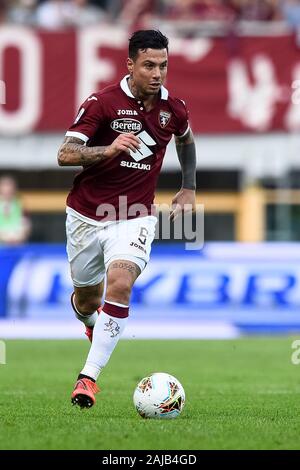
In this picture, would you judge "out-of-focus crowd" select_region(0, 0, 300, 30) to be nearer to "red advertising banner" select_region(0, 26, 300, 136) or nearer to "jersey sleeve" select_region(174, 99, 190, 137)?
"red advertising banner" select_region(0, 26, 300, 136)

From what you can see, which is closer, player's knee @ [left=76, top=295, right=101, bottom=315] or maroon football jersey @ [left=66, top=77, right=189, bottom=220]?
maroon football jersey @ [left=66, top=77, right=189, bottom=220]

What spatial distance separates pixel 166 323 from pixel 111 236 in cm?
794

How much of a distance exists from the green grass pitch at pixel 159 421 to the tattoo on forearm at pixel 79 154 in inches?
73.0

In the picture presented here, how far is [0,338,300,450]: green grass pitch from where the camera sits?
675cm

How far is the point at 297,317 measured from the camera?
16578 millimetres

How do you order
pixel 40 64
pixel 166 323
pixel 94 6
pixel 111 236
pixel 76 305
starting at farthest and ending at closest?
pixel 94 6
pixel 40 64
pixel 166 323
pixel 76 305
pixel 111 236

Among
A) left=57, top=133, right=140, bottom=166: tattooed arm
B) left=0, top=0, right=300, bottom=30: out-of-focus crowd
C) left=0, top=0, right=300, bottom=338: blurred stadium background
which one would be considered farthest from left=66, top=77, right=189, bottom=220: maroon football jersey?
left=0, top=0, right=300, bottom=30: out-of-focus crowd

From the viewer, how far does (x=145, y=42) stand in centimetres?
856

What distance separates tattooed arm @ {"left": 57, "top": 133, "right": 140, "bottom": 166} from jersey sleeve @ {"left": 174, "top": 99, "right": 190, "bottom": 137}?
805 mm

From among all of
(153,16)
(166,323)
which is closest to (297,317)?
(166,323)

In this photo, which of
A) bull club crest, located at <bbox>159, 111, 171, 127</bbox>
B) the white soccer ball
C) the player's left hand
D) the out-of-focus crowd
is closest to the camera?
the white soccer ball

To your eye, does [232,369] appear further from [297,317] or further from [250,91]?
[250,91]

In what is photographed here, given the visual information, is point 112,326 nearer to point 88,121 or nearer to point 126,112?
point 88,121

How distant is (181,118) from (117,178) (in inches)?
29.7
